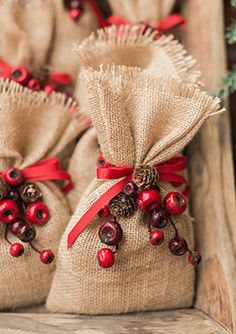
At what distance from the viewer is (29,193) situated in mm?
751

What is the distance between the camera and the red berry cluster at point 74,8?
3.02ft

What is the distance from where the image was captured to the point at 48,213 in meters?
0.77

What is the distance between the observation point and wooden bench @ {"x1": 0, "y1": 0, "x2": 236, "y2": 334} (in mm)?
696

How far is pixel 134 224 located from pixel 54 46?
41cm

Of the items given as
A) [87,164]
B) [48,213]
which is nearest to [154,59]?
[87,164]

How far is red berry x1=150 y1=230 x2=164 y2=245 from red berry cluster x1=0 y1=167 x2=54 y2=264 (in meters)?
0.16

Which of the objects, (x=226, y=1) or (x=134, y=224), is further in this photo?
(x=226, y=1)

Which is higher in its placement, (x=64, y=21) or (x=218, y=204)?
(x=64, y=21)

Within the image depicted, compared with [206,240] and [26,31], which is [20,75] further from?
[206,240]

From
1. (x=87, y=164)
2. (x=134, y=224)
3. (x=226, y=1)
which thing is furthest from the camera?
(x=226, y=1)

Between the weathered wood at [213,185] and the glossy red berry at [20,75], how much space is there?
12.6 inches

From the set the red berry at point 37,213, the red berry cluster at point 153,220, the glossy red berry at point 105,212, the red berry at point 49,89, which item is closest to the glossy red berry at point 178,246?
the red berry cluster at point 153,220

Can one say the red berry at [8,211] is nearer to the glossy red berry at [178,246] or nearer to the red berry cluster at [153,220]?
the red berry cluster at [153,220]

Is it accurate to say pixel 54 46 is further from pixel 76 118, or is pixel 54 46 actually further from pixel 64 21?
pixel 76 118
